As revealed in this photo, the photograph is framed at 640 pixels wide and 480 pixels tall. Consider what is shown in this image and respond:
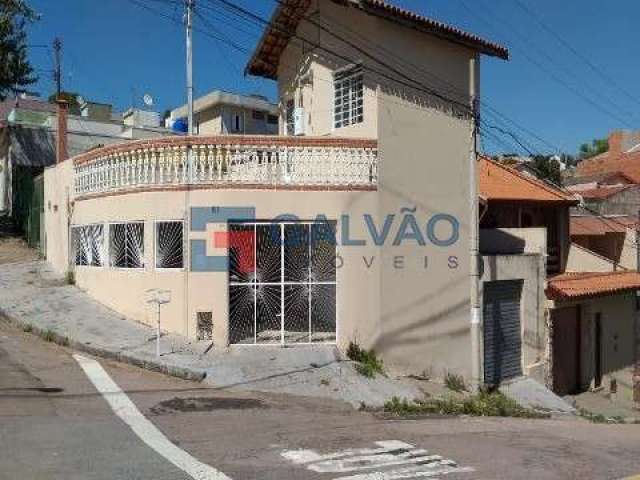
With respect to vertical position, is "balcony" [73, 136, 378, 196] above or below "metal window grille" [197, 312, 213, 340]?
above

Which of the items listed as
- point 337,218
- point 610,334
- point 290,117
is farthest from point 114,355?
point 610,334

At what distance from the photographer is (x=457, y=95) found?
45.4 ft

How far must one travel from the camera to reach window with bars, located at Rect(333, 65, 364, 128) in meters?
13.9

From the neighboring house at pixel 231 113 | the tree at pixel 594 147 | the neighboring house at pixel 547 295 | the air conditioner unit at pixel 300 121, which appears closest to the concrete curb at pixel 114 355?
the neighboring house at pixel 547 295

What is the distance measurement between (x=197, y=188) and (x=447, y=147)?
490 cm

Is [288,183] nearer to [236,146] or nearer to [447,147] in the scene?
[236,146]

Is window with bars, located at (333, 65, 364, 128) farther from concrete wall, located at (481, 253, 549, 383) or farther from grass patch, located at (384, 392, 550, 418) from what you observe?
grass patch, located at (384, 392, 550, 418)

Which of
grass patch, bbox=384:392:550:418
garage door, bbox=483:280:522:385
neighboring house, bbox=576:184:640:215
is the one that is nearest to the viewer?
grass patch, bbox=384:392:550:418

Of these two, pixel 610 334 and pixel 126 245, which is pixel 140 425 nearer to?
pixel 126 245

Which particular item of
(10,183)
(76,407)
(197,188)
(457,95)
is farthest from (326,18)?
(10,183)

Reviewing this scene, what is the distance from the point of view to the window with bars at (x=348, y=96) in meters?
13.9

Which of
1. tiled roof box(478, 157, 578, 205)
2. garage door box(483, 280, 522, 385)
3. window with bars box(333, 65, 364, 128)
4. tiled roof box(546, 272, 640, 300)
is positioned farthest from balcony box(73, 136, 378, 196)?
tiled roof box(546, 272, 640, 300)

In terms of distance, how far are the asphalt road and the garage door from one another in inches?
150

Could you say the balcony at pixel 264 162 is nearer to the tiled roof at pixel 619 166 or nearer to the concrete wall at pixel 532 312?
the concrete wall at pixel 532 312
